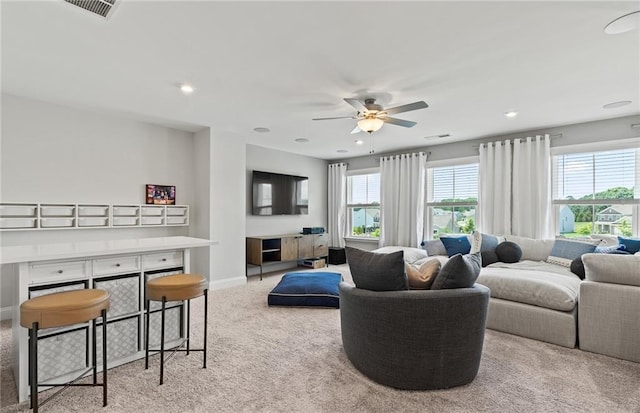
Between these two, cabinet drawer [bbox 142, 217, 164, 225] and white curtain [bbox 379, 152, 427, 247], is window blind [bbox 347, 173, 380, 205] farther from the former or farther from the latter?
cabinet drawer [bbox 142, 217, 164, 225]

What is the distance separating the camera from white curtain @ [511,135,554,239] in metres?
4.68

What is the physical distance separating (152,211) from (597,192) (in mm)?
6396

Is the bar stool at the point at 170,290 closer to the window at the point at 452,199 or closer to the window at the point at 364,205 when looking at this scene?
the window at the point at 452,199

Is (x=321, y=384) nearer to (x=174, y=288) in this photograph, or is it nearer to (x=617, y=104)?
(x=174, y=288)

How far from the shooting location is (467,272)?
83.7 inches

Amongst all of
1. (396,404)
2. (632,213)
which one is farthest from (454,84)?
(632,213)

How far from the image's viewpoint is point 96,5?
76.7 inches

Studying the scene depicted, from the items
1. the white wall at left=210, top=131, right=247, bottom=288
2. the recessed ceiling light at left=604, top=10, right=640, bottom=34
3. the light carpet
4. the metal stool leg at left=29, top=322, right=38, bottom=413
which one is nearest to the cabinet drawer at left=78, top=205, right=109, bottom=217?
the white wall at left=210, top=131, right=247, bottom=288

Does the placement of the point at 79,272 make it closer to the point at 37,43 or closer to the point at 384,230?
the point at 37,43

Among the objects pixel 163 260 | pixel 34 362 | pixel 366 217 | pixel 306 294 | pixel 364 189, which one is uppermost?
pixel 364 189

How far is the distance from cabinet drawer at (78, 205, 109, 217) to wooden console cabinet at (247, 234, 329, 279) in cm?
229

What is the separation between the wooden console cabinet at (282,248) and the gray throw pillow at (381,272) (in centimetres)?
350

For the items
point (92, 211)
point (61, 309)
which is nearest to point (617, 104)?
point (61, 309)

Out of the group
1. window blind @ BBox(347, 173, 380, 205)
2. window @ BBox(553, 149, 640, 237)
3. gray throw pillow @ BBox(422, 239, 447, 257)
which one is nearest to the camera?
window @ BBox(553, 149, 640, 237)
